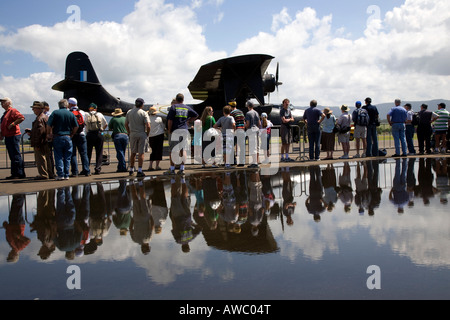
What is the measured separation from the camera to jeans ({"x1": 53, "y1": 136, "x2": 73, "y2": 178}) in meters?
9.30

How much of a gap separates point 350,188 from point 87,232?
467 centimetres

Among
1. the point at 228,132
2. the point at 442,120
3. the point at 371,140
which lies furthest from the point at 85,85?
the point at 442,120

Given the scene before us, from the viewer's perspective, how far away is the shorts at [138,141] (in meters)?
9.45

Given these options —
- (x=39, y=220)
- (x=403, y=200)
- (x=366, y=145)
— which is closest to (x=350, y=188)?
(x=403, y=200)

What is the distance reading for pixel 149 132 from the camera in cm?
977

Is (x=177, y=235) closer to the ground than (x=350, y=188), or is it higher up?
closer to the ground

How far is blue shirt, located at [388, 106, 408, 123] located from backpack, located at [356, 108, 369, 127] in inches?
33.4

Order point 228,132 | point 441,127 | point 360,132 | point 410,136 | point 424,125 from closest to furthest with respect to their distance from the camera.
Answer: point 228,132
point 360,132
point 441,127
point 410,136
point 424,125

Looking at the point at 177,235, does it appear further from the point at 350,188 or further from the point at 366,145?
the point at 366,145

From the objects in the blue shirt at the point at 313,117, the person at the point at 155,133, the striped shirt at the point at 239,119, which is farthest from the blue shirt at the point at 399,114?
the person at the point at 155,133

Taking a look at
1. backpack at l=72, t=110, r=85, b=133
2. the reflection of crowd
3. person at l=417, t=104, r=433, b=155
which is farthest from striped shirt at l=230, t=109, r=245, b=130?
person at l=417, t=104, r=433, b=155

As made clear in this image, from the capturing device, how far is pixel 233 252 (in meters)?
3.55

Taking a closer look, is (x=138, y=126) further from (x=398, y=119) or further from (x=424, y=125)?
(x=424, y=125)

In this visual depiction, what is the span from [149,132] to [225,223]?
5.65 meters
